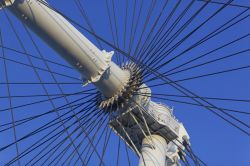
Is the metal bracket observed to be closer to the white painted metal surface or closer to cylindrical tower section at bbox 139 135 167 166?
the white painted metal surface

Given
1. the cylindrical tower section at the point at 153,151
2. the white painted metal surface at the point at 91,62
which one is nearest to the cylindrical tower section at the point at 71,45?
the white painted metal surface at the point at 91,62

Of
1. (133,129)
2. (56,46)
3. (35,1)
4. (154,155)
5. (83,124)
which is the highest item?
(35,1)

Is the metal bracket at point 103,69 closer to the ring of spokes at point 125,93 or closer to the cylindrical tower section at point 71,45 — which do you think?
the cylindrical tower section at point 71,45

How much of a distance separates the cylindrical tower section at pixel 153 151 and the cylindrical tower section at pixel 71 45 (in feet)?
5.33

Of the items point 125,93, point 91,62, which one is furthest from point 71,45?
point 125,93

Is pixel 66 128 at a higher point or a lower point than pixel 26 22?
lower

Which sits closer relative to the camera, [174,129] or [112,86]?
[112,86]

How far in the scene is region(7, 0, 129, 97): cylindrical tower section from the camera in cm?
1041

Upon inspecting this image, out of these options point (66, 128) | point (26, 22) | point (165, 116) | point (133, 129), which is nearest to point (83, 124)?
point (66, 128)

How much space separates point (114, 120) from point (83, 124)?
73 cm

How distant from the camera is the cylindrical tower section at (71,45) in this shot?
1041cm

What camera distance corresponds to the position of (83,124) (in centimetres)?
1259

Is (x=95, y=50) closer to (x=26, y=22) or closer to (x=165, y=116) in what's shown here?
Result: (x=26, y=22)

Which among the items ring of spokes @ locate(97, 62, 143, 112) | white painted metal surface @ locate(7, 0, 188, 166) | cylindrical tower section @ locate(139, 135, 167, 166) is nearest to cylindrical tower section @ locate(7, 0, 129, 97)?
white painted metal surface @ locate(7, 0, 188, 166)
